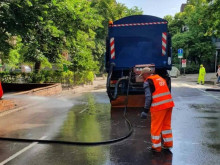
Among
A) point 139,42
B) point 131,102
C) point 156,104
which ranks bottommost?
point 131,102

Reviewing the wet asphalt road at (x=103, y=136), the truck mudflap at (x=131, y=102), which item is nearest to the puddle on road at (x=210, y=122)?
the wet asphalt road at (x=103, y=136)

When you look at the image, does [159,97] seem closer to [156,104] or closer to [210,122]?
[156,104]

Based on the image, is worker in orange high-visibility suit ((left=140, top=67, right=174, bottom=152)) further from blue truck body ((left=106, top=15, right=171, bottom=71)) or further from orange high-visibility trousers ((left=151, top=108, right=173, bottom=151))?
blue truck body ((left=106, top=15, right=171, bottom=71))

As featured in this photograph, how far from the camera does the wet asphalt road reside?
5.02m

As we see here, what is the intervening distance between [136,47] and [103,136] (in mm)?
4997

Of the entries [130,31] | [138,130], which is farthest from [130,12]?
[138,130]

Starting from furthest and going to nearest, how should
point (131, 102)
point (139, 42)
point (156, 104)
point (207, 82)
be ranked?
point (207, 82)
point (131, 102)
point (139, 42)
point (156, 104)

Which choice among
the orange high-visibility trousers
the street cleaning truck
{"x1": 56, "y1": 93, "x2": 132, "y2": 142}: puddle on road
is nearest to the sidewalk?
the street cleaning truck

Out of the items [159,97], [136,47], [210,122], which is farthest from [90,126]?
[136,47]

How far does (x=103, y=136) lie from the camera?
6531mm

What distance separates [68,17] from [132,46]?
237 inches

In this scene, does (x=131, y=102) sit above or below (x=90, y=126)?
above

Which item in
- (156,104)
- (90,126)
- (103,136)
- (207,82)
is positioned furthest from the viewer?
(207,82)

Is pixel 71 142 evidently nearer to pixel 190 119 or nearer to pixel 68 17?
pixel 190 119
